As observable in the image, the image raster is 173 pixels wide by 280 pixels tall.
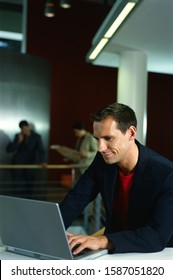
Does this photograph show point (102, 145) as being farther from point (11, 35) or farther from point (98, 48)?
point (11, 35)

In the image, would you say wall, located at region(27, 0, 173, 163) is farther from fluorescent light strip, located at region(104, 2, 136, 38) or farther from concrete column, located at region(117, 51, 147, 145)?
fluorescent light strip, located at region(104, 2, 136, 38)

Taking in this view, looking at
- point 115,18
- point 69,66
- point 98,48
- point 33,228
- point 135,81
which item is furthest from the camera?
point 69,66

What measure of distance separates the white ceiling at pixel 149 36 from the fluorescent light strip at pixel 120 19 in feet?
0.22

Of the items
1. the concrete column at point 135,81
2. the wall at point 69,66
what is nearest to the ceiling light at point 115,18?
the concrete column at point 135,81

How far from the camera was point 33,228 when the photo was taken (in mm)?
1529

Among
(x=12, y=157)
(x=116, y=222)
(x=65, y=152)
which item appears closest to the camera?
(x=116, y=222)

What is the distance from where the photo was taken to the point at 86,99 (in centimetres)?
992

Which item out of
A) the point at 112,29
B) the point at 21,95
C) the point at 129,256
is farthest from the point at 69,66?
the point at 129,256

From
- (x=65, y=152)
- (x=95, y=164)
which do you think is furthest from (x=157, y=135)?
(x=95, y=164)

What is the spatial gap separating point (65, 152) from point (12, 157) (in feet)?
6.97

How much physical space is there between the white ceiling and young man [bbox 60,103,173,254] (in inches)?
77.8

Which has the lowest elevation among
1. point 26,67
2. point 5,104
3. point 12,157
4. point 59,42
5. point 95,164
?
point 12,157

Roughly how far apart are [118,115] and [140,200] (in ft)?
1.43
